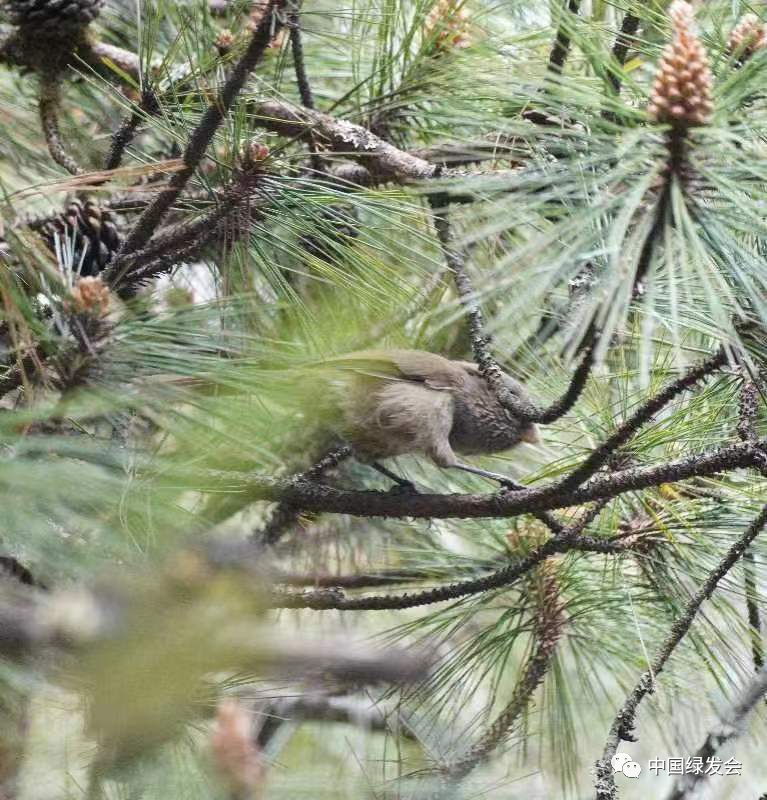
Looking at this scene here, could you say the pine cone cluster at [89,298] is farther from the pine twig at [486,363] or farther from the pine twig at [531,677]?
the pine twig at [531,677]

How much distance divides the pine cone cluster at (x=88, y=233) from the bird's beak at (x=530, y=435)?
2.52 feet

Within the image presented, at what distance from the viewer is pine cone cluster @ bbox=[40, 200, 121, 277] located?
185 centimetres

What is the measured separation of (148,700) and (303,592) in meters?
0.84

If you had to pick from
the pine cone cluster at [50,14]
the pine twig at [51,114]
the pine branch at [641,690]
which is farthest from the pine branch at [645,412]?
the pine cone cluster at [50,14]

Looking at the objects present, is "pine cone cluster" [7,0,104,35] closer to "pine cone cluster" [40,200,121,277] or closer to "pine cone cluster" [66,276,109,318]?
"pine cone cluster" [40,200,121,277]

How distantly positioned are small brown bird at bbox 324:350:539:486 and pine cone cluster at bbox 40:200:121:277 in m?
0.42

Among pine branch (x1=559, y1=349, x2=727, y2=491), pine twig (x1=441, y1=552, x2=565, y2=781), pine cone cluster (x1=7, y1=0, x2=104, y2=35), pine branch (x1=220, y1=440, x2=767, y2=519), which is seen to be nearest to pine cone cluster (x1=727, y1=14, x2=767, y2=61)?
pine branch (x1=559, y1=349, x2=727, y2=491)

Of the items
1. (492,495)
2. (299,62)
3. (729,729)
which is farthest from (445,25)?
(729,729)

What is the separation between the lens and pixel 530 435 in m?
2.03

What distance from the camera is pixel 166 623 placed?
89 centimetres

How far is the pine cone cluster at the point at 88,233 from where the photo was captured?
6.07 ft

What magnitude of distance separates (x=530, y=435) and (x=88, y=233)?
83 centimetres

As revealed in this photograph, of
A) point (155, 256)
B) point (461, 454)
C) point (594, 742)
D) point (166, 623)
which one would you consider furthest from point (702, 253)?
point (594, 742)

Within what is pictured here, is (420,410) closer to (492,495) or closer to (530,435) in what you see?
(530,435)
